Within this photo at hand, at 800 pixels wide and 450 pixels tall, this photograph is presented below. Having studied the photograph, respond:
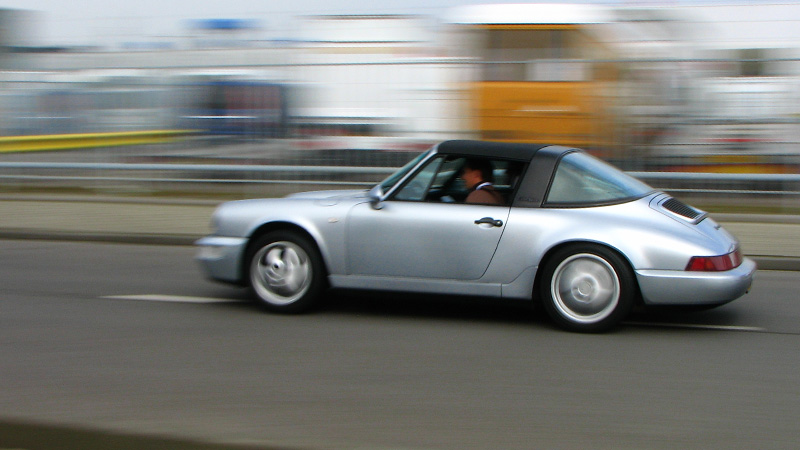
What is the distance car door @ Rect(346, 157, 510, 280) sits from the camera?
5.87 metres

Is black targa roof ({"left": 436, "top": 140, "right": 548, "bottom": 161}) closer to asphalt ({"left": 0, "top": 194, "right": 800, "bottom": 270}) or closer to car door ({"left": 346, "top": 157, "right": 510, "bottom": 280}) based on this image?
car door ({"left": 346, "top": 157, "right": 510, "bottom": 280})

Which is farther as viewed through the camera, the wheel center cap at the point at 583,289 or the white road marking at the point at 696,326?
the white road marking at the point at 696,326

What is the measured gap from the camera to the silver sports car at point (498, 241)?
5645mm

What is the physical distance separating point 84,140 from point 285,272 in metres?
7.77

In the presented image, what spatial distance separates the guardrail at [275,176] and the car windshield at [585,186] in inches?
198

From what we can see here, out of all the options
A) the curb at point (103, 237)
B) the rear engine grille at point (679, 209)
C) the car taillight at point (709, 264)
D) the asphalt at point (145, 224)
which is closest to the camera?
the car taillight at point (709, 264)

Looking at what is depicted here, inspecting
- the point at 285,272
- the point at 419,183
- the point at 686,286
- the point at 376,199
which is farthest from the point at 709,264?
the point at 285,272

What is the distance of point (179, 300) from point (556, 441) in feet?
12.7

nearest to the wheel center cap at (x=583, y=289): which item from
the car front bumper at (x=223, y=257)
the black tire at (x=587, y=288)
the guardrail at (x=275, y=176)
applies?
the black tire at (x=587, y=288)

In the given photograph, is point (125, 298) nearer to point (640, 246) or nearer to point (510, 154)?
point (510, 154)

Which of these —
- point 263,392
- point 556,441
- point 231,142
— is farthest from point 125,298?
point 231,142

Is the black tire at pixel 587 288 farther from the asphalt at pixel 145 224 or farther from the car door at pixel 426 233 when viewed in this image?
the asphalt at pixel 145 224

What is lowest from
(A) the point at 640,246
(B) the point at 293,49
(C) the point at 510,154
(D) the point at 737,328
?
(D) the point at 737,328

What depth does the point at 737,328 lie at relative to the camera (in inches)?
238
